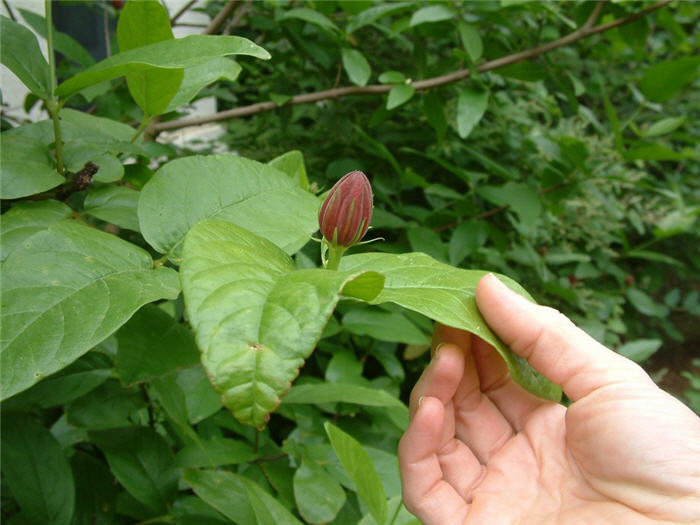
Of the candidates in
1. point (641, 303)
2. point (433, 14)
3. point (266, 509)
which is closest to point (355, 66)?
point (433, 14)

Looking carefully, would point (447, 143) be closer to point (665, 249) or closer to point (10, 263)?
point (10, 263)

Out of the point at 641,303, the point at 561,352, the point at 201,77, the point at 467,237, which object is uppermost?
the point at 201,77

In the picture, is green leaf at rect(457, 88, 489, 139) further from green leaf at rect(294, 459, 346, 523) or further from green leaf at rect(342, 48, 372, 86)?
green leaf at rect(294, 459, 346, 523)

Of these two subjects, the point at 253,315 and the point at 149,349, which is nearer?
the point at 253,315

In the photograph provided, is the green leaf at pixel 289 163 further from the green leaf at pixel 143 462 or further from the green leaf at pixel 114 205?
the green leaf at pixel 143 462

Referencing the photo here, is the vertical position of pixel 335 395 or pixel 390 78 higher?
pixel 390 78

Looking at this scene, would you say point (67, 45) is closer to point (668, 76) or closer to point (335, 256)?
point (335, 256)

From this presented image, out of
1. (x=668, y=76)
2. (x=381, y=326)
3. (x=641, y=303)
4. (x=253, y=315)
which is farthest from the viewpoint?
(x=641, y=303)
